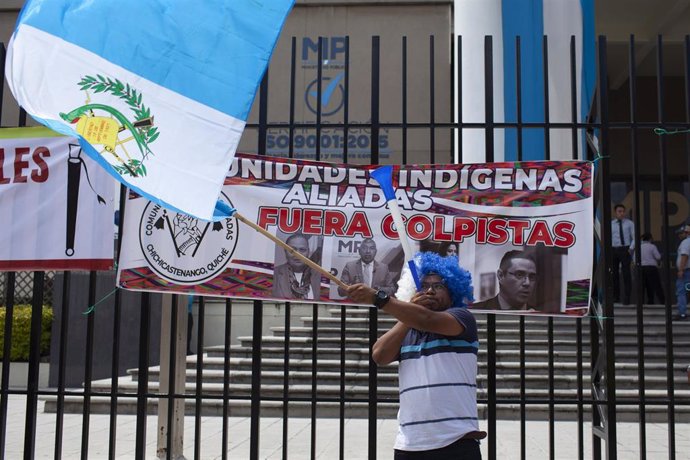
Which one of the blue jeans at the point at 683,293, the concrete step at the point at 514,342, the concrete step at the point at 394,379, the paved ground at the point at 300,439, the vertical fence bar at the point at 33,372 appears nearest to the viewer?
the vertical fence bar at the point at 33,372

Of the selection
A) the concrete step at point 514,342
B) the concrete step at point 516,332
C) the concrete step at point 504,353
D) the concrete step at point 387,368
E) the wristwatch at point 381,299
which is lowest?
the concrete step at point 387,368

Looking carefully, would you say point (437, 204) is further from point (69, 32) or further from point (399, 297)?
point (69, 32)

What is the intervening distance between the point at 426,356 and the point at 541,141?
7.45m

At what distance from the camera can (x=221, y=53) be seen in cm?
466

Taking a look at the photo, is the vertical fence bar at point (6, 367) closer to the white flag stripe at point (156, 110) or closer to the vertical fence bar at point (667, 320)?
the white flag stripe at point (156, 110)

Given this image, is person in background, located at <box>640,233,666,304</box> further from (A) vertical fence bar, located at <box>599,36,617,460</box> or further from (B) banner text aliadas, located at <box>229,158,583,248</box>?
(B) banner text aliadas, located at <box>229,158,583,248</box>

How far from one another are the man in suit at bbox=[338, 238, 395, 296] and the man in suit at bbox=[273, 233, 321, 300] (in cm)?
20

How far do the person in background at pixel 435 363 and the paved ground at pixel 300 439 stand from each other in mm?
3746

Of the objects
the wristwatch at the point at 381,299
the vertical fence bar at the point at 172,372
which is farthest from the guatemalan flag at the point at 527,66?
the wristwatch at the point at 381,299

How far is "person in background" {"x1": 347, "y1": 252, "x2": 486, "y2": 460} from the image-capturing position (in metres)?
3.57

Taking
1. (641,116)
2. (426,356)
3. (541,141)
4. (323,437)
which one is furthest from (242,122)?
(641,116)

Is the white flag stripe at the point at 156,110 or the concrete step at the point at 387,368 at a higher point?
the white flag stripe at the point at 156,110

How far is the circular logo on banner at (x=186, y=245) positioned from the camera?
17.8ft

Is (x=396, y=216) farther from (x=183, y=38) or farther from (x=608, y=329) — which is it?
(x=608, y=329)
